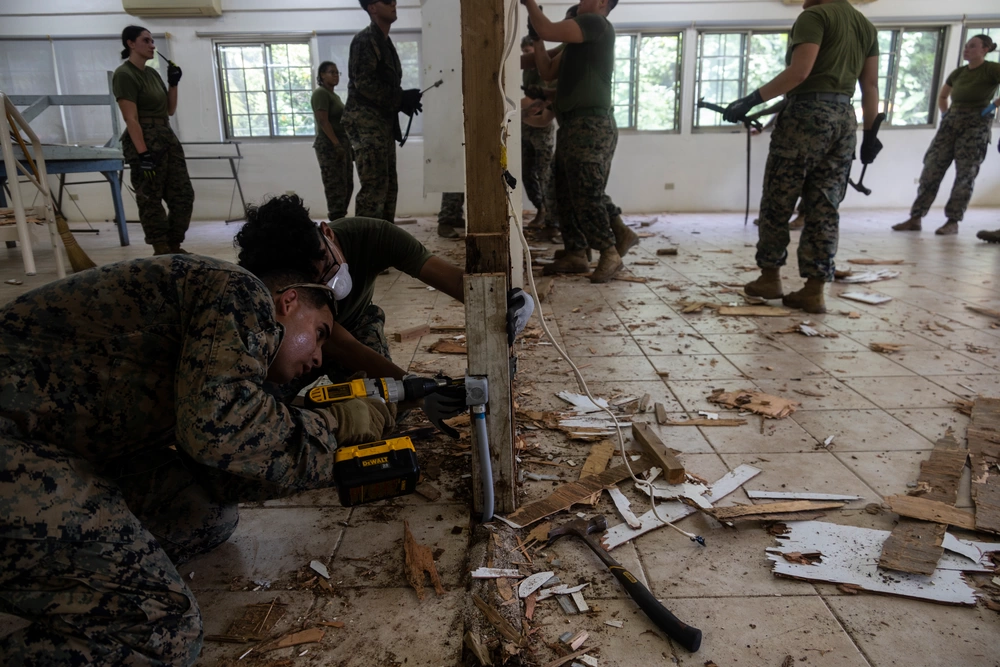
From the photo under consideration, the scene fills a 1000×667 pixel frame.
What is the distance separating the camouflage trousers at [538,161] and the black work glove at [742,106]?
2490mm

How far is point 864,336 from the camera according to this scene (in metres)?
3.23

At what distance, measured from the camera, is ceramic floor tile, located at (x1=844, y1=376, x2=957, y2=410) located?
238 centimetres

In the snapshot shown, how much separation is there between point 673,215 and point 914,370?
6.81 metres

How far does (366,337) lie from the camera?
220 cm

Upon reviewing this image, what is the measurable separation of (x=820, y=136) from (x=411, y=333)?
94.6 inches

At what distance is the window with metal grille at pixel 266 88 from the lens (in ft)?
29.0

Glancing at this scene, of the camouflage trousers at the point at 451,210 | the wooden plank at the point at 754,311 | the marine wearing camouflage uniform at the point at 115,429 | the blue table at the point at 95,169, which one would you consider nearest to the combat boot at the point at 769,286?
Answer: the wooden plank at the point at 754,311

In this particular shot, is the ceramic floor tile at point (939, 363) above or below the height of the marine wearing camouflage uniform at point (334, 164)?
below

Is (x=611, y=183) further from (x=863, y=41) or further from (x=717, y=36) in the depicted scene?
(x=863, y=41)

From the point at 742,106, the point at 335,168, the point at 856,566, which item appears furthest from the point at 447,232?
the point at 856,566

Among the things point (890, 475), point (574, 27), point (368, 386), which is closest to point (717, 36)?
point (574, 27)

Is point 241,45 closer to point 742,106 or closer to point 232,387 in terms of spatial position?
point 742,106

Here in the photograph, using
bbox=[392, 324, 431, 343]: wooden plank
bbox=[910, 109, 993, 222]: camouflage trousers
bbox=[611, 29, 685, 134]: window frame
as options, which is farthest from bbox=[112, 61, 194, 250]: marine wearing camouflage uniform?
bbox=[910, 109, 993, 222]: camouflage trousers

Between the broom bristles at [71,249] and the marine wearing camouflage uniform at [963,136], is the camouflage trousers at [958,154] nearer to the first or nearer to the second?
the marine wearing camouflage uniform at [963,136]
